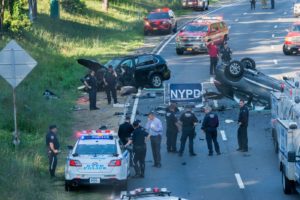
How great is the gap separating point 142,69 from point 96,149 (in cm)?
1759

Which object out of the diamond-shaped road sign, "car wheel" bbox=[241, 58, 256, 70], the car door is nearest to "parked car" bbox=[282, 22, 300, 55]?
the car door

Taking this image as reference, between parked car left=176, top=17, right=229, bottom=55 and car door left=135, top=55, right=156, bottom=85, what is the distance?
11384 millimetres

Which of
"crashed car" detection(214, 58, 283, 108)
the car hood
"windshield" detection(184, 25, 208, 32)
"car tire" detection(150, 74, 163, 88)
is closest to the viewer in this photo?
"crashed car" detection(214, 58, 283, 108)

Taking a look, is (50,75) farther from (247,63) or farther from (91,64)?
(247,63)

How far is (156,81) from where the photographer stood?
39656 mm

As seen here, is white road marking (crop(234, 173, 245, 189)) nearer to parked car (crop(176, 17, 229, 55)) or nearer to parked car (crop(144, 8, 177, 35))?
parked car (crop(176, 17, 229, 55))

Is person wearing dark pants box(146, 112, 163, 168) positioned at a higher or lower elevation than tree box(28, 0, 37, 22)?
lower

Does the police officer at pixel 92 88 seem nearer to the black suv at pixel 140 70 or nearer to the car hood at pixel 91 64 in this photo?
the car hood at pixel 91 64

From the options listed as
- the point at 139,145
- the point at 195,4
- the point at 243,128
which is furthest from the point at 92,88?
the point at 195,4

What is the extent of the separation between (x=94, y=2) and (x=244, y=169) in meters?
51.1

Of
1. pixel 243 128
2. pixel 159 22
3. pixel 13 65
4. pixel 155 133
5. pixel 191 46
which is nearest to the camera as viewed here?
pixel 13 65

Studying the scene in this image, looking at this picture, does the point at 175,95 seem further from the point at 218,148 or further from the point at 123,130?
the point at 123,130

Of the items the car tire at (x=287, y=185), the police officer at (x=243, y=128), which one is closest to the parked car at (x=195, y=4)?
the police officer at (x=243, y=128)

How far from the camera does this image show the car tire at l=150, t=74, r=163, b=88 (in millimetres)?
39469
